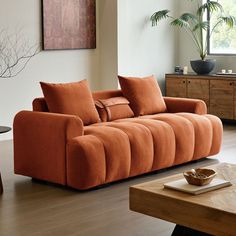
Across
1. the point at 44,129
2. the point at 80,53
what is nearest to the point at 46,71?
the point at 80,53

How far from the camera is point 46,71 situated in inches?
291

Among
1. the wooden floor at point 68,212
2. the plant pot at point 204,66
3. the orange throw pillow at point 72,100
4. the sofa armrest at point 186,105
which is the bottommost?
the wooden floor at point 68,212

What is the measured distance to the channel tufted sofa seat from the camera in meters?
4.67

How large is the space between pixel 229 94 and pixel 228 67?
65 centimetres

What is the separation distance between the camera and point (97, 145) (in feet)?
15.4

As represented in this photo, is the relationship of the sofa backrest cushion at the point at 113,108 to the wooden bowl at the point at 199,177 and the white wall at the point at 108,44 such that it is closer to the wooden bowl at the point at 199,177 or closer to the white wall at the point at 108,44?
the white wall at the point at 108,44

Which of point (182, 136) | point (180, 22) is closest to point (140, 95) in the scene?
point (182, 136)

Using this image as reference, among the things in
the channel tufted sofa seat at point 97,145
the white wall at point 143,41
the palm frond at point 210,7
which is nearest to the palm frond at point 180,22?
the palm frond at point 210,7

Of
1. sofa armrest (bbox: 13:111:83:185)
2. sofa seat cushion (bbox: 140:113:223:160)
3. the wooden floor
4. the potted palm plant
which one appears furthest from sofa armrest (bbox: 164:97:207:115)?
the potted palm plant

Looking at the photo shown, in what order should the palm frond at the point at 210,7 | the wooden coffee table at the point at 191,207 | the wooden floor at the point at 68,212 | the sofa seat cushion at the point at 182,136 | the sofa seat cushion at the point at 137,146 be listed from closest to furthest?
the wooden coffee table at the point at 191,207
the wooden floor at the point at 68,212
the sofa seat cushion at the point at 137,146
the sofa seat cushion at the point at 182,136
the palm frond at the point at 210,7

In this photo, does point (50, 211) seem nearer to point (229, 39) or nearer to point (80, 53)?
point (80, 53)

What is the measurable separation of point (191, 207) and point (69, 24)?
490 centimetres

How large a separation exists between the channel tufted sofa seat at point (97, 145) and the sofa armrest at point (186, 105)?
0.36 m

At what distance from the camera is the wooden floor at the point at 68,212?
377 centimetres
